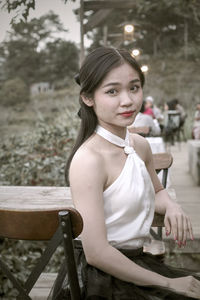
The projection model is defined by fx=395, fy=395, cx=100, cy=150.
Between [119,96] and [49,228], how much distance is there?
429 millimetres

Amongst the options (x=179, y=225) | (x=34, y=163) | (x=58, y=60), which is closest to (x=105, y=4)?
(x=34, y=163)

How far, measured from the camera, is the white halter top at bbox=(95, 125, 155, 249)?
116 centimetres

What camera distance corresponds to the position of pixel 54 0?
1862 mm

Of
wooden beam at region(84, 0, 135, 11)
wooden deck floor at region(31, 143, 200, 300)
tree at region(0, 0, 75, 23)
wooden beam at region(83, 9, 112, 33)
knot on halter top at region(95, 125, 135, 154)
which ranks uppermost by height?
wooden beam at region(84, 0, 135, 11)

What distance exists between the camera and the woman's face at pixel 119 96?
116 centimetres

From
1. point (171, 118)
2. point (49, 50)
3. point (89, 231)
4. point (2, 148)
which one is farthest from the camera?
point (49, 50)

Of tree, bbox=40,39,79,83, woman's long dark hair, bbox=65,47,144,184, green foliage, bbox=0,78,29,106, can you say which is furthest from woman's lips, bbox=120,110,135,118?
tree, bbox=40,39,79,83

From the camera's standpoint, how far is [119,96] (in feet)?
3.82

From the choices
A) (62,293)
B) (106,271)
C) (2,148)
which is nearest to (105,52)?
(106,271)

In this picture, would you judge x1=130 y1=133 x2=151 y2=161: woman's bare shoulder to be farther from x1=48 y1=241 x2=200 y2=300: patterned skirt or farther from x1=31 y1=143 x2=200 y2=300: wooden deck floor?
x1=31 y1=143 x2=200 y2=300: wooden deck floor

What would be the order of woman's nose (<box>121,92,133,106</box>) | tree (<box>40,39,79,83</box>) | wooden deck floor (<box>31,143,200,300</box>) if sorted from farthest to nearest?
tree (<box>40,39,79,83</box>) < wooden deck floor (<box>31,143,200,300</box>) < woman's nose (<box>121,92,133,106</box>)

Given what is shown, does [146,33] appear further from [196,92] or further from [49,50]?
[49,50]

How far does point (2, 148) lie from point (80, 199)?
4.06 meters

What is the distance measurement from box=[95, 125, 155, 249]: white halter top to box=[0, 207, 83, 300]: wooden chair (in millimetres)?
160
